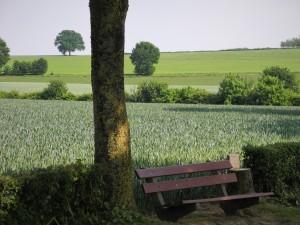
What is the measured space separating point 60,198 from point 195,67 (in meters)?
84.2

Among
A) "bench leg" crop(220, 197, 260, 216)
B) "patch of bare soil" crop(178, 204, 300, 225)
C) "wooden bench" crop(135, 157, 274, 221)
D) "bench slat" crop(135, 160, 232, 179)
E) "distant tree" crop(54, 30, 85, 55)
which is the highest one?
"distant tree" crop(54, 30, 85, 55)

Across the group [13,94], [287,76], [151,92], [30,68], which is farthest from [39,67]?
[287,76]

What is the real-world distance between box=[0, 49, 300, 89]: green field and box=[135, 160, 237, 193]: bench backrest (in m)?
65.5

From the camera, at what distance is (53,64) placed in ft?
328

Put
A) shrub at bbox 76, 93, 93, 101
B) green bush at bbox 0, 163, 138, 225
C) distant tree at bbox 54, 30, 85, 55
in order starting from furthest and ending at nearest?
distant tree at bbox 54, 30, 85, 55, shrub at bbox 76, 93, 93, 101, green bush at bbox 0, 163, 138, 225

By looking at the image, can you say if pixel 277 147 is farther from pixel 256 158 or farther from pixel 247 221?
pixel 247 221

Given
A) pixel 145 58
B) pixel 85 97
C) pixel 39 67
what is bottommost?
pixel 85 97

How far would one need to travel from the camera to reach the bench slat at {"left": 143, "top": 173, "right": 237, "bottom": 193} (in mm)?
7809

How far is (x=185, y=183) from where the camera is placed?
323 inches

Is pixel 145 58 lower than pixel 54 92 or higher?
higher

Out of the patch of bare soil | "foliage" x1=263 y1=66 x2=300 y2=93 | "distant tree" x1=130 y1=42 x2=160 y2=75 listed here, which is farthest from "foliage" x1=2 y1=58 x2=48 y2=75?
the patch of bare soil

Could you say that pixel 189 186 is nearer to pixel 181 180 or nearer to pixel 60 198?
pixel 181 180

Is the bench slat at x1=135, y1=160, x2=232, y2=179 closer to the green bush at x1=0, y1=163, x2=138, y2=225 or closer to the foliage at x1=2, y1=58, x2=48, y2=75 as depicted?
the green bush at x1=0, y1=163, x2=138, y2=225

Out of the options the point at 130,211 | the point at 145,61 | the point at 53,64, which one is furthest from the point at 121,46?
the point at 53,64
